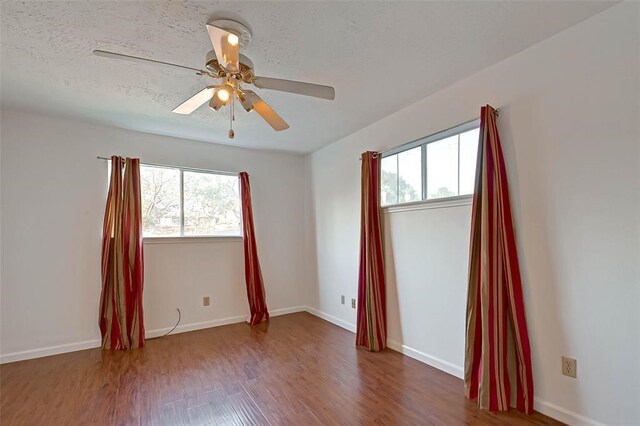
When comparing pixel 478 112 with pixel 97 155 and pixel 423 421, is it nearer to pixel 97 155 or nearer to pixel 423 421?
pixel 423 421

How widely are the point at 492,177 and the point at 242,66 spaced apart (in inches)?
71.5

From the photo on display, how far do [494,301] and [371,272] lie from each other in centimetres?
125

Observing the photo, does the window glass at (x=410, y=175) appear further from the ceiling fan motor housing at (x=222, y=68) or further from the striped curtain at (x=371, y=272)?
the ceiling fan motor housing at (x=222, y=68)

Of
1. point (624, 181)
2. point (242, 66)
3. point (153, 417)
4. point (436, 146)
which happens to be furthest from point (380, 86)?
point (153, 417)

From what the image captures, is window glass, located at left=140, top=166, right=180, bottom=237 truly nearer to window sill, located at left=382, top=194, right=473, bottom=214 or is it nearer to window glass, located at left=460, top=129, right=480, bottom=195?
window sill, located at left=382, top=194, right=473, bottom=214

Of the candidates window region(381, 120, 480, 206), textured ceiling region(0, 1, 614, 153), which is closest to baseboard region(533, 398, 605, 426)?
window region(381, 120, 480, 206)

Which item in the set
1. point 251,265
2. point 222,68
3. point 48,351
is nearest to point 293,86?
point 222,68

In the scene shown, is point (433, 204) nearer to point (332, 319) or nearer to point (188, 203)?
point (332, 319)

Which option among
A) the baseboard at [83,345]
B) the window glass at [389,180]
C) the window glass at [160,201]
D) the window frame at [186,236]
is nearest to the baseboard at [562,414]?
the window glass at [389,180]

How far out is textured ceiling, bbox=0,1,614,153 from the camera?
166 centimetres

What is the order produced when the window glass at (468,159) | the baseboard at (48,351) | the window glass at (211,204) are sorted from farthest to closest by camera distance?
1. the window glass at (211,204)
2. the baseboard at (48,351)
3. the window glass at (468,159)

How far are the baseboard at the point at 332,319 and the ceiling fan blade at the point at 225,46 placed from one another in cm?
311

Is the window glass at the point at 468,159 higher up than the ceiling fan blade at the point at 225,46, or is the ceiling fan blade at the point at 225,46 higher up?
the ceiling fan blade at the point at 225,46

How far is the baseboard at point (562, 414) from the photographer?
181 centimetres
